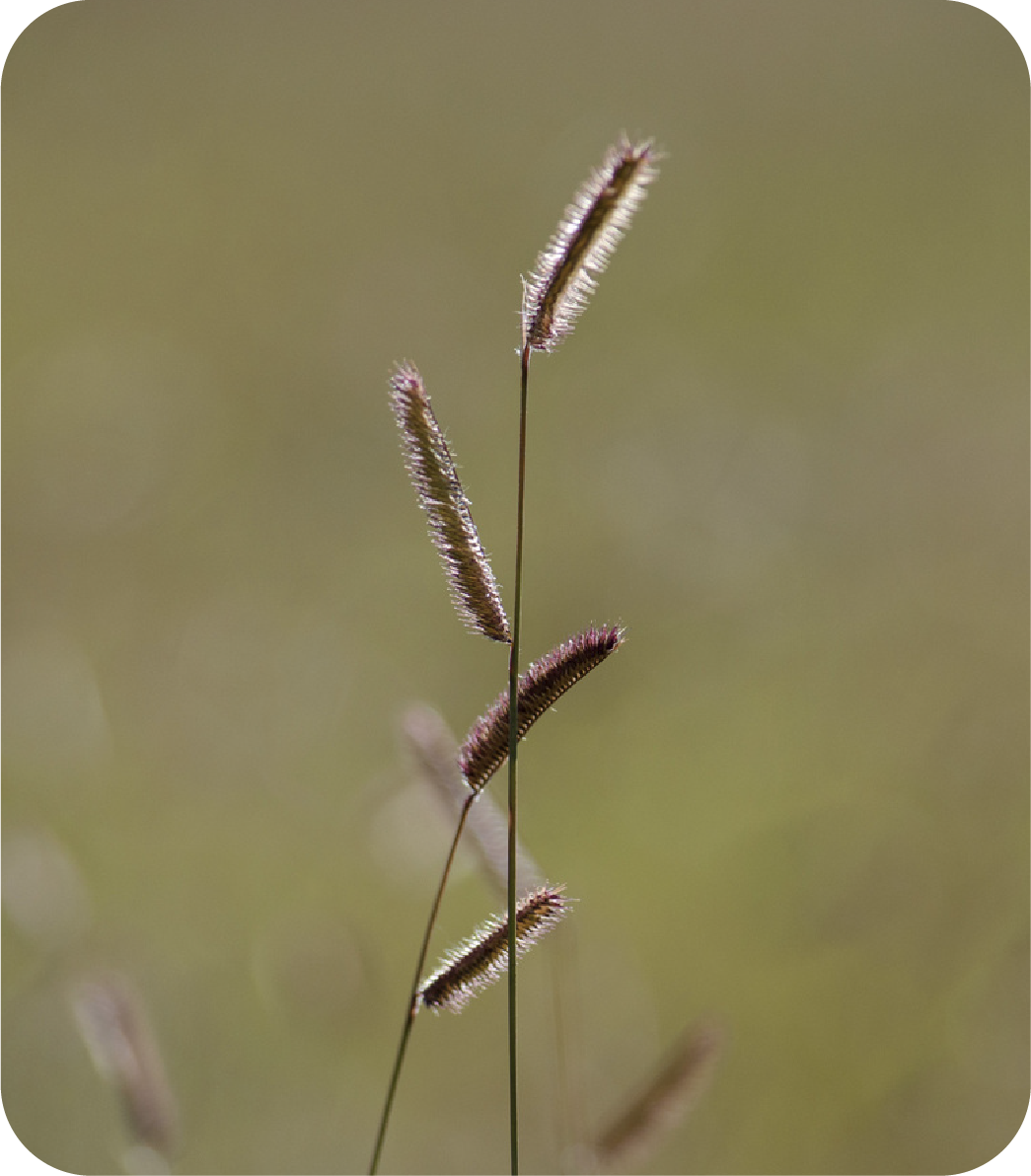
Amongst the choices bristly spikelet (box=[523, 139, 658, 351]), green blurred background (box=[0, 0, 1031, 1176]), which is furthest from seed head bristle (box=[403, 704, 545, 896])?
green blurred background (box=[0, 0, 1031, 1176])

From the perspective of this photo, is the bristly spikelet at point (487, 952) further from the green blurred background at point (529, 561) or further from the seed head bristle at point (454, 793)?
the green blurred background at point (529, 561)

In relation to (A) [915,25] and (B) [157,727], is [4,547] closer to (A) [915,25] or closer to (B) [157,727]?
(B) [157,727]

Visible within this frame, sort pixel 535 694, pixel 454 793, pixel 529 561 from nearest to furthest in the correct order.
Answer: pixel 535 694 < pixel 454 793 < pixel 529 561

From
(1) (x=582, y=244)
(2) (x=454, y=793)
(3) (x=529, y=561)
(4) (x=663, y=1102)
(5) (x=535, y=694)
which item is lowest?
(3) (x=529, y=561)

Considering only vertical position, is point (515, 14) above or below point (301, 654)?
above

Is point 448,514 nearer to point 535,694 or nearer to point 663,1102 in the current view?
point 535,694

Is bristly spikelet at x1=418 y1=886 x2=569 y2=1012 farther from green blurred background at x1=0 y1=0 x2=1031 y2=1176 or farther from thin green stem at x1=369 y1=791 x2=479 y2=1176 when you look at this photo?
green blurred background at x1=0 y1=0 x2=1031 y2=1176

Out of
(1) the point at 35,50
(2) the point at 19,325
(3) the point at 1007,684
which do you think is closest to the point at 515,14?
(1) the point at 35,50

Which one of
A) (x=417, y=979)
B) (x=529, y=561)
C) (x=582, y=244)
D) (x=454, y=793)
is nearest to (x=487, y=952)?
(x=417, y=979)
